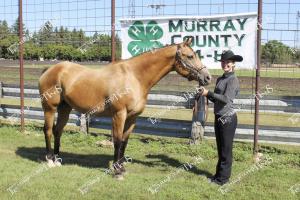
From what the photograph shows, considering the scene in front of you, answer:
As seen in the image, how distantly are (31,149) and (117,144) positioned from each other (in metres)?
2.96

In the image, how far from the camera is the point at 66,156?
8.67 m

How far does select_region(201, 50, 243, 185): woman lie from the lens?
21.4 feet

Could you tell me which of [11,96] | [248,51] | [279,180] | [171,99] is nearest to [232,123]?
[279,180]

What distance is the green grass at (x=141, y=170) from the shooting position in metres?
6.31

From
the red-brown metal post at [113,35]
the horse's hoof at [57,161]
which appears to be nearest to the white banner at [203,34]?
the red-brown metal post at [113,35]

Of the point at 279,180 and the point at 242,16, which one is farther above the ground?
the point at 242,16

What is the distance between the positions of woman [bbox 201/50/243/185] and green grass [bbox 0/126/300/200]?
32 cm

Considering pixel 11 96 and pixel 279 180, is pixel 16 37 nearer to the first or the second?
pixel 11 96

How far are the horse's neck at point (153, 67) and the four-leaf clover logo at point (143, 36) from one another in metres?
2.26

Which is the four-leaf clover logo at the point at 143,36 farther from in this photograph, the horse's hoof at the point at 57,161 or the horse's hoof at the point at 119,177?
the horse's hoof at the point at 119,177

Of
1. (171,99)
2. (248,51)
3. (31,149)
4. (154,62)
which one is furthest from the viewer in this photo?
(171,99)

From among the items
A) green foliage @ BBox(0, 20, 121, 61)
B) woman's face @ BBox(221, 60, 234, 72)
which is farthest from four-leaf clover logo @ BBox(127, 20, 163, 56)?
woman's face @ BBox(221, 60, 234, 72)

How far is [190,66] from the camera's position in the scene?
6.78 meters

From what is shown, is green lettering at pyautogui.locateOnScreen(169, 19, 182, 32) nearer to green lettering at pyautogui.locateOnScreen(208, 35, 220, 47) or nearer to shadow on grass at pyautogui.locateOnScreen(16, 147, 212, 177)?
green lettering at pyautogui.locateOnScreen(208, 35, 220, 47)
